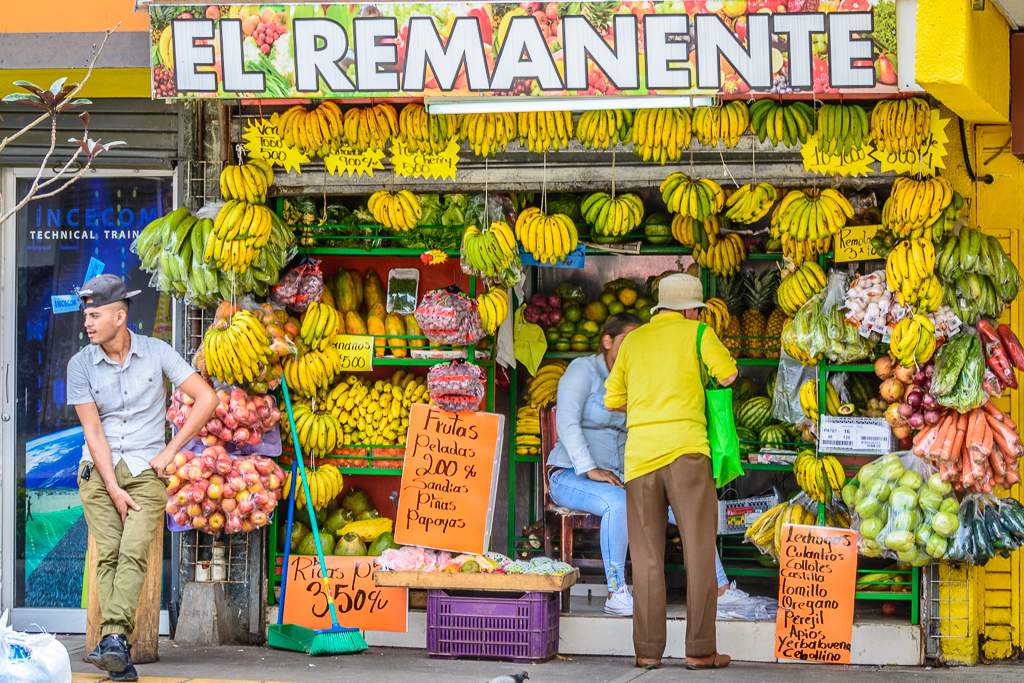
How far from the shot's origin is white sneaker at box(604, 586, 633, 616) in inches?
270

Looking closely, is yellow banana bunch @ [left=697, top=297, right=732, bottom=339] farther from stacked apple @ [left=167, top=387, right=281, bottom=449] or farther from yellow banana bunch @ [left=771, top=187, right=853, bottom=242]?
stacked apple @ [left=167, top=387, right=281, bottom=449]

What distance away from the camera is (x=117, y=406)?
607 cm

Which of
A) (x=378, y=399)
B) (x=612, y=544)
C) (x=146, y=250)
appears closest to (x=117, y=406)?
(x=146, y=250)

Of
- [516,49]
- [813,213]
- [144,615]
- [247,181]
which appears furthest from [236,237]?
Result: [813,213]

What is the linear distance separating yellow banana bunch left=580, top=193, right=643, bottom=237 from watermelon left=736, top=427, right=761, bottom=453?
5.22 ft

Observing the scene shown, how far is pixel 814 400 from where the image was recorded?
681cm

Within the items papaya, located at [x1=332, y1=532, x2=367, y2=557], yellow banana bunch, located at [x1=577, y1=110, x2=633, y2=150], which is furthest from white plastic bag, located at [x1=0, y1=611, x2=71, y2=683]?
yellow banana bunch, located at [x1=577, y1=110, x2=633, y2=150]

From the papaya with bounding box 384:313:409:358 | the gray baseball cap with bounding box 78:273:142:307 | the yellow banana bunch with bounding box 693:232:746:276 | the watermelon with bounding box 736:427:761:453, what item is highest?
the yellow banana bunch with bounding box 693:232:746:276

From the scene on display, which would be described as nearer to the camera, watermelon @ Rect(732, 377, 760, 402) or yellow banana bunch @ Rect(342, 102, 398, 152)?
yellow banana bunch @ Rect(342, 102, 398, 152)

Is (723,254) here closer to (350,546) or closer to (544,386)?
(544,386)

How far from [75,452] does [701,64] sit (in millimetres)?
4784

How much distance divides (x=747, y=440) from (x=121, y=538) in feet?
12.7

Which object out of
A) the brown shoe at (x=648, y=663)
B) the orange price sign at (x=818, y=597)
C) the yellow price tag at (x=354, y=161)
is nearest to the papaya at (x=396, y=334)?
the yellow price tag at (x=354, y=161)

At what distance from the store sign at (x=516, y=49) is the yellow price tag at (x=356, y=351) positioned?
187cm
